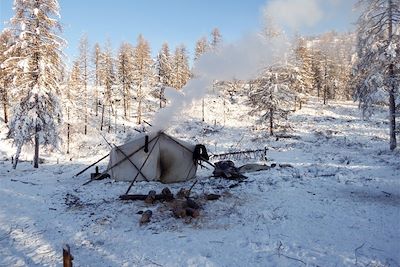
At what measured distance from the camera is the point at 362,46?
2411 cm

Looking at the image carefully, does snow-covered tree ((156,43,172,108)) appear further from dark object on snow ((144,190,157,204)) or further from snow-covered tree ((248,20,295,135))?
dark object on snow ((144,190,157,204))

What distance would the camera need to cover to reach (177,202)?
1166 centimetres

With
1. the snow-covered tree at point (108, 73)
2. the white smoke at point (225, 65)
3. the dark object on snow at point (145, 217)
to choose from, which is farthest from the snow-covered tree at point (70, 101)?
the dark object on snow at point (145, 217)

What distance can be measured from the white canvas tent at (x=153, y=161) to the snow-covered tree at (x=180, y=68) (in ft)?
141

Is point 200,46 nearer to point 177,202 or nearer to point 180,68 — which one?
point 180,68

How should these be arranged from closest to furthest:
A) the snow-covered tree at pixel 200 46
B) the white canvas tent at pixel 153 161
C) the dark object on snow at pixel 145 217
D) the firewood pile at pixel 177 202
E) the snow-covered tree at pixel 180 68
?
the dark object on snow at pixel 145 217
the firewood pile at pixel 177 202
the white canvas tent at pixel 153 161
the snow-covered tree at pixel 180 68
the snow-covered tree at pixel 200 46

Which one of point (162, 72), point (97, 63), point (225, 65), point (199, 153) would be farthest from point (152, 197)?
point (162, 72)

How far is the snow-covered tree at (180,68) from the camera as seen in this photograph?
199 feet

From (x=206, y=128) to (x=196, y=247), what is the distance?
1426 inches

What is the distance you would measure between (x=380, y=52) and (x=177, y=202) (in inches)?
748

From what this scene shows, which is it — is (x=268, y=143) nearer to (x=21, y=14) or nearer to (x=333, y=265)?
(x=21, y=14)

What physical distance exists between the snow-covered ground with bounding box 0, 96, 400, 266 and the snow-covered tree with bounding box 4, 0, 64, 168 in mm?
4593

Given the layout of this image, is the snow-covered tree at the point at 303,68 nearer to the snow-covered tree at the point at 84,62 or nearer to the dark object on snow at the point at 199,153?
the snow-covered tree at the point at 84,62

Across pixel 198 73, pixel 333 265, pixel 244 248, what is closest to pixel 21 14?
pixel 198 73
